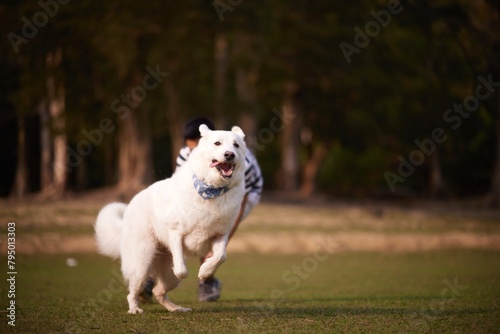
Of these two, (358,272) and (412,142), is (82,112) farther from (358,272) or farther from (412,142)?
(412,142)

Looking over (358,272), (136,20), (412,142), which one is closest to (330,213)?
(136,20)

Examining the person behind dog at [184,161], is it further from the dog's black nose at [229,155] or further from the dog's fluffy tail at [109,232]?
the dog's black nose at [229,155]

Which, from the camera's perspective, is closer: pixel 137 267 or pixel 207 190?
pixel 207 190

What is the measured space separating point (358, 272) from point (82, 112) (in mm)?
16987

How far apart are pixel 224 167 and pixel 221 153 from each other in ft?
0.78

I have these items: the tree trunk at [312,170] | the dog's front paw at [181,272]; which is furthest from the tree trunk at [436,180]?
the dog's front paw at [181,272]

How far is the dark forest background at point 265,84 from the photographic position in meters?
25.5

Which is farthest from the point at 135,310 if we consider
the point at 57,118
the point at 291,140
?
the point at 291,140

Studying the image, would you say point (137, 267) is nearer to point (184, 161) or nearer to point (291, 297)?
point (184, 161)

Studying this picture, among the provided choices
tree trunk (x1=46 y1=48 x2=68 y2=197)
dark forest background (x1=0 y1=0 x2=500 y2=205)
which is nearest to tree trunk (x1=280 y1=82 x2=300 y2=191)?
dark forest background (x1=0 y1=0 x2=500 y2=205)

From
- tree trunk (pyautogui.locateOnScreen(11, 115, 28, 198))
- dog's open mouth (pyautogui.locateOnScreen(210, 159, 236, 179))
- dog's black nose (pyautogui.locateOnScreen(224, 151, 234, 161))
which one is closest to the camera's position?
dog's black nose (pyautogui.locateOnScreen(224, 151, 234, 161))

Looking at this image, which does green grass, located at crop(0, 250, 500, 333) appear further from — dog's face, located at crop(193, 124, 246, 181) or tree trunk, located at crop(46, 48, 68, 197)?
tree trunk, located at crop(46, 48, 68, 197)

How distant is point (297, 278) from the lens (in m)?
15.0

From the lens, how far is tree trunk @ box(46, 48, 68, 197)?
27125 mm
